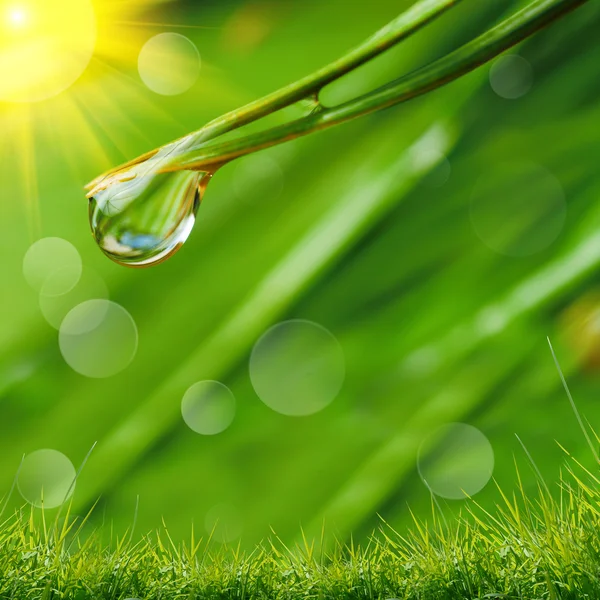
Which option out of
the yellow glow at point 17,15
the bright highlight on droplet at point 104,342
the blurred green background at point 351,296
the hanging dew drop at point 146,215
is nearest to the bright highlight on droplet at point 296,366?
the blurred green background at point 351,296

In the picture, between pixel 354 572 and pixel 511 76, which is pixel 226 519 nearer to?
pixel 354 572

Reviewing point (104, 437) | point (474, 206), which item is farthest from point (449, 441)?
point (104, 437)

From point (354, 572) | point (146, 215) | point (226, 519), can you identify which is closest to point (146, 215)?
point (146, 215)

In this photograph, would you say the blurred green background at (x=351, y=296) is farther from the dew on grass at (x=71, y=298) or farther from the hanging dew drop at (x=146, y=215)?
the hanging dew drop at (x=146, y=215)

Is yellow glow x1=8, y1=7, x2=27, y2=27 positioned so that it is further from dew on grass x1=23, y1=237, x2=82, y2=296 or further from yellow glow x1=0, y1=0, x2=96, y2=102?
dew on grass x1=23, y1=237, x2=82, y2=296

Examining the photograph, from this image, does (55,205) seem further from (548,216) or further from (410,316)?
(548,216)

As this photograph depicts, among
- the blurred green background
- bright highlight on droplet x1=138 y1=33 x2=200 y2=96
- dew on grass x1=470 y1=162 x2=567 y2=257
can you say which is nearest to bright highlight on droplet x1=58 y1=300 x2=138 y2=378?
the blurred green background

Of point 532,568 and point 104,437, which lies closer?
point 532,568
